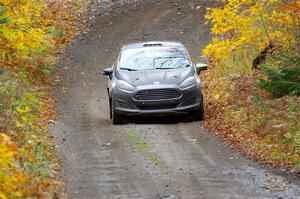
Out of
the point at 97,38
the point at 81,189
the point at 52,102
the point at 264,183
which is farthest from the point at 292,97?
the point at 97,38

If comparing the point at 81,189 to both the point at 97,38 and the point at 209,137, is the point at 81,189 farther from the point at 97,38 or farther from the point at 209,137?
the point at 97,38

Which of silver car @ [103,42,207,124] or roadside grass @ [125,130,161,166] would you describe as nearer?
roadside grass @ [125,130,161,166]

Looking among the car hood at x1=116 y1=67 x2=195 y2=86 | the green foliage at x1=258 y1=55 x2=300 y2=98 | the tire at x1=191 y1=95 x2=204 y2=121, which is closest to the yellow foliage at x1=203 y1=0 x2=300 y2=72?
the car hood at x1=116 y1=67 x2=195 y2=86

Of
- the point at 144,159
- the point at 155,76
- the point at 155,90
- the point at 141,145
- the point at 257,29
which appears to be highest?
the point at 257,29

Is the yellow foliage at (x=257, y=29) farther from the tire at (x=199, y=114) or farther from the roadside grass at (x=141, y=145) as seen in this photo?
the roadside grass at (x=141, y=145)

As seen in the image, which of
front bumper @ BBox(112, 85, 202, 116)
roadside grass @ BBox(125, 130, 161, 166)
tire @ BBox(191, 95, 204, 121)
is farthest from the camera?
tire @ BBox(191, 95, 204, 121)

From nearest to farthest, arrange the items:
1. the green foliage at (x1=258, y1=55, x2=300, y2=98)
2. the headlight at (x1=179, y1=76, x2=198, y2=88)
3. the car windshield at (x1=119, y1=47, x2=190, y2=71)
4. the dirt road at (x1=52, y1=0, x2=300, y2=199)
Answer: the dirt road at (x1=52, y1=0, x2=300, y2=199)
the green foliage at (x1=258, y1=55, x2=300, y2=98)
the headlight at (x1=179, y1=76, x2=198, y2=88)
the car windshield at (x1=119, y1=47, x2=190, y2=71)

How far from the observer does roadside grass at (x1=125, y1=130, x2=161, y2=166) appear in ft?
40.7

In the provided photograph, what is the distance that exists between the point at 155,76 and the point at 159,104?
781mm

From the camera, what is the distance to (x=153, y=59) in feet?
57.4

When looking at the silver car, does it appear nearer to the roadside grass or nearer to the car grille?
the car grille

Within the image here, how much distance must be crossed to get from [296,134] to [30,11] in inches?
440

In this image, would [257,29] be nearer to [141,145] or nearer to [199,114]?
[199,114]

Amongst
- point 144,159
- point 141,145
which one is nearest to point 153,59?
point 141,145
